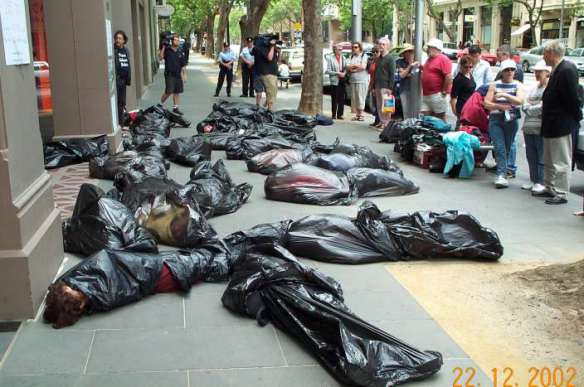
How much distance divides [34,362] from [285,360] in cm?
139

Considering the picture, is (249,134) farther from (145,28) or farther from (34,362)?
(145,28)

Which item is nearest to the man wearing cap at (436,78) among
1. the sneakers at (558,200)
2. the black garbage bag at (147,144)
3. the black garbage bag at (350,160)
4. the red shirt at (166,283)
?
the black garbage bag at (350,160)

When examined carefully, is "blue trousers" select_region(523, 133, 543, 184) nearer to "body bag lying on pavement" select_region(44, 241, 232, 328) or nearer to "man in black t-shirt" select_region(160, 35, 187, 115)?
"body bag lying on pavement" select_region(44, 241, 232, 328)

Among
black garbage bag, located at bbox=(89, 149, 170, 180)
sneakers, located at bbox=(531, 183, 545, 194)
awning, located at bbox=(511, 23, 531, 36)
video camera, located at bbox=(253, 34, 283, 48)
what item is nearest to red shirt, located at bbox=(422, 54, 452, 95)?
sneakers, located at bbox=(531, 183, 545, 194)

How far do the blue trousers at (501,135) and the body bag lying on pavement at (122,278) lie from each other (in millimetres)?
4793

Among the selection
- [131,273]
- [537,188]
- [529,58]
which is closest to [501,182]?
[537,188]

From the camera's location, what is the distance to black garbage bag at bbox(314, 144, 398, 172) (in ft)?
27.4

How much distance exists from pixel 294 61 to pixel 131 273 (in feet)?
84.3

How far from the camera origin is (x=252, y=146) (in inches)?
A: 400

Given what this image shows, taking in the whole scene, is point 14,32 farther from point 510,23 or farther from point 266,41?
point 510,23

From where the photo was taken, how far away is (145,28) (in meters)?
27.8

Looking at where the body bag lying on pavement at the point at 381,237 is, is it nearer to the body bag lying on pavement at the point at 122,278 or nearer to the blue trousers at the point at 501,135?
the body bag lying on pavement at the point at 122,278

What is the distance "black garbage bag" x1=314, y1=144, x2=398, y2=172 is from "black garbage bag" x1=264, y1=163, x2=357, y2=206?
745mm

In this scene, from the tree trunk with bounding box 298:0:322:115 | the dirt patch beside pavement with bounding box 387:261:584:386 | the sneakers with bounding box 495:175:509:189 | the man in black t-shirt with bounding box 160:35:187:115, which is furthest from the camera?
the man in black t-shirt with bounding box 160:35:187:115
